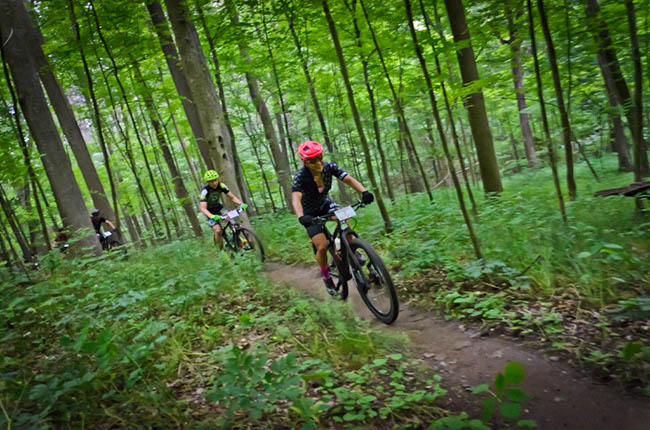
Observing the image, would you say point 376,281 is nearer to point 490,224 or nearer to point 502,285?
point 502,285

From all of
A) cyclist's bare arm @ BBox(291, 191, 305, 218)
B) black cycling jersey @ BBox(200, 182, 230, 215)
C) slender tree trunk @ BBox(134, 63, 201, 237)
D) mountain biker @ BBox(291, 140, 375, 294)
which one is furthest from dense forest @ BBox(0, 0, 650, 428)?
slender tree trunk @ BBox(134, 63, 201, 237)

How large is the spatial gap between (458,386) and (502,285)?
1.90m

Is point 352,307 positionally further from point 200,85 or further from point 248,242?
point 200,85

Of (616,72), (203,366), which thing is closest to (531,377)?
(203,366)

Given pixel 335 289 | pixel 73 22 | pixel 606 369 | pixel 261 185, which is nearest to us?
pixel 606 369

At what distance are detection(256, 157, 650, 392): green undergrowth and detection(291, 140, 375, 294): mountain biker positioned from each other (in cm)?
144

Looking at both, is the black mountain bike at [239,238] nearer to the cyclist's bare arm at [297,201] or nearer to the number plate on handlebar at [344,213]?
the cyclist's bare arm at [297,201]

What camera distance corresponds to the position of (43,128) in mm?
9375

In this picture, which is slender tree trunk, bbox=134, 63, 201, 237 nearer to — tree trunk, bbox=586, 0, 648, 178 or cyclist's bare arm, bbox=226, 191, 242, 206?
cyclist's bare arm, bbox=226, 191, 242, 206

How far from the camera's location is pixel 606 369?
9.63ft

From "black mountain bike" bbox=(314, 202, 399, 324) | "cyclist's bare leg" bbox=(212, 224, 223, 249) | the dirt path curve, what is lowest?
the dirt path curve

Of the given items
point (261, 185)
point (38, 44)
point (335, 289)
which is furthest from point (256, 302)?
point (261, 185)

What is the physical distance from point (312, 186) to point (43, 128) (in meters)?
8.19

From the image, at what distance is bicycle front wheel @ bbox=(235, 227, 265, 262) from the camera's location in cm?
853
